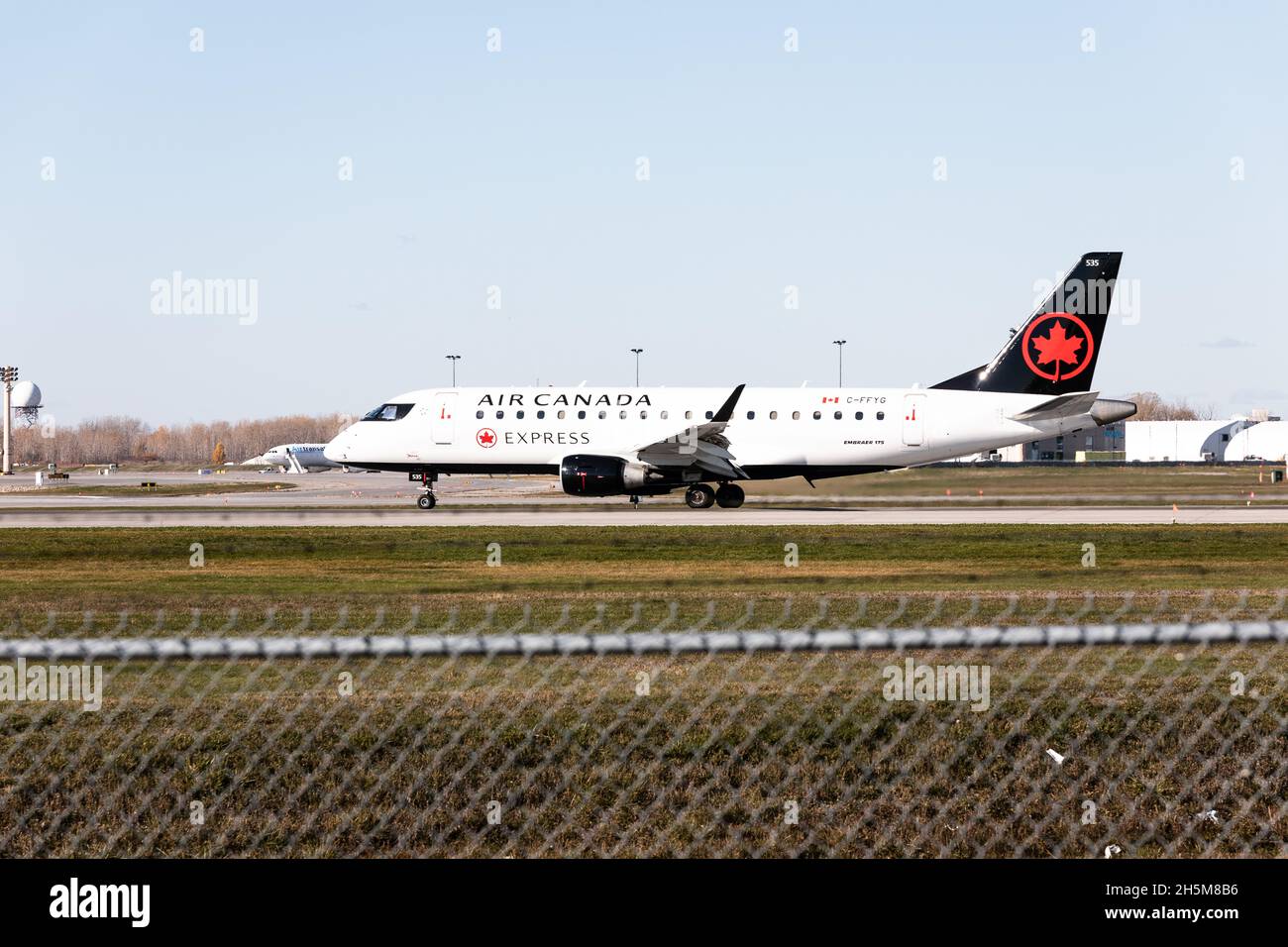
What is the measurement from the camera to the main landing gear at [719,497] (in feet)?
150

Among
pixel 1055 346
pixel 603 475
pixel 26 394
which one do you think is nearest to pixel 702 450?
pixel 603 475

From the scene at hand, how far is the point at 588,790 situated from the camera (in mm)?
10172

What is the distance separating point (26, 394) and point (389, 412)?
133341 mm

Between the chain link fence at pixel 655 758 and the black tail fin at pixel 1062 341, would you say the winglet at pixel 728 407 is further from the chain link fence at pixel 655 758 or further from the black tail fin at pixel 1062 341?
the chain link fence at pixel 655 758

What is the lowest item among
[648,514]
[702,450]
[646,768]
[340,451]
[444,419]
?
[646,768]

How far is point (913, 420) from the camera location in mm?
45531

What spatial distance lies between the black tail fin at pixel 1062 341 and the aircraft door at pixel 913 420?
6.67ft

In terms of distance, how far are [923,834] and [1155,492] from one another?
5031cm

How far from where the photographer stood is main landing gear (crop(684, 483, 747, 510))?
4566 cm

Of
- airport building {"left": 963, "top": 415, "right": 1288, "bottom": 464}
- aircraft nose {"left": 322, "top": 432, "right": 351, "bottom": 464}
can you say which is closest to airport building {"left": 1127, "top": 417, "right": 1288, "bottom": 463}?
airport building {"left": 963, "top": 415, "right": 1288, "bottom": 464}

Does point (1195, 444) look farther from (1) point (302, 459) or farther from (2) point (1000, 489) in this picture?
(2) point (1000, 489)
